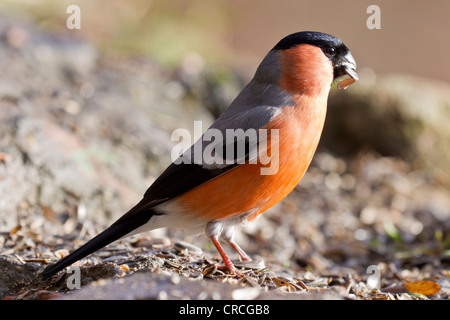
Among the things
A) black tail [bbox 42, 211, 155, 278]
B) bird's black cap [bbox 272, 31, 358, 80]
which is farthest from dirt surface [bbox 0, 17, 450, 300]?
bird's black cap [bbox 272, 31, 358, 80]

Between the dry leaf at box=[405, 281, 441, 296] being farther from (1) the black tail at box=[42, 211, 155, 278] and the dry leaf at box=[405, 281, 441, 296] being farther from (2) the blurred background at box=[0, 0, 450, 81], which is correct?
(2) the blurred background at box=[0, 0, 450, 81]

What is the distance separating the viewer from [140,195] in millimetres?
6133

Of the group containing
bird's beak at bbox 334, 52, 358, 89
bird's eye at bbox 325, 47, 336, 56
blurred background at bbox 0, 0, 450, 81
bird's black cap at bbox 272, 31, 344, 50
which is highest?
blurred background at bbox 0, 0, 450, 81

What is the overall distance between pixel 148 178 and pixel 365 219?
2.78 meters

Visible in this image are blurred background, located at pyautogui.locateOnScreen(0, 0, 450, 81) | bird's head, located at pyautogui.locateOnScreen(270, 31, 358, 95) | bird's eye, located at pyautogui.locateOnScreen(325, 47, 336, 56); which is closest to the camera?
bird's head, located at pyautogui.locateOnScreen(270, 31, 358, 95)

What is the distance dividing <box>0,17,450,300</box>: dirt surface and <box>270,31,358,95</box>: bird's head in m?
1.33

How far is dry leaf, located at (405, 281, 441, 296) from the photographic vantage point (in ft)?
13.7

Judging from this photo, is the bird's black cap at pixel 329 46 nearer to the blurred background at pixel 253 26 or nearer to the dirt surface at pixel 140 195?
the dirt surface at pixel 140 195

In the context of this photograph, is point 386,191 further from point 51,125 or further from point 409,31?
point 409,31

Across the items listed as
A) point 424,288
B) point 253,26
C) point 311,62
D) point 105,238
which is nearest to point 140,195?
point 105,238

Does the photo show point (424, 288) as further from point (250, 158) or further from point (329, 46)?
point (329, 46)

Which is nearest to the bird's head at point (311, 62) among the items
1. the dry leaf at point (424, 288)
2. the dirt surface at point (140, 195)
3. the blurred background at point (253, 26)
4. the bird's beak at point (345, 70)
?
the bird's beak at point (345, 70)

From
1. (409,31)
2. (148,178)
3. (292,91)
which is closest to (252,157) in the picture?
(292,91)

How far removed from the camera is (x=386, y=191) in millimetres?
7695
